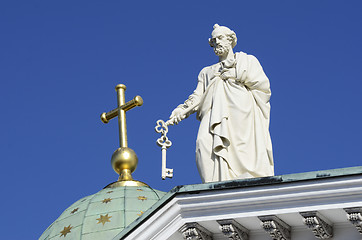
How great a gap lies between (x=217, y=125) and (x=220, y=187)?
2675 mm

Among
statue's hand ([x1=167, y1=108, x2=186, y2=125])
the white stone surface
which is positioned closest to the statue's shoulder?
statue's hand ([x1=167, y1=108, x2=186, y2=125])

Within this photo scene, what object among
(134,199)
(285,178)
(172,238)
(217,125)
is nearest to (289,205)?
(285,178)

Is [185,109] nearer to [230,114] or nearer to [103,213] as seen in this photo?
[230,114]

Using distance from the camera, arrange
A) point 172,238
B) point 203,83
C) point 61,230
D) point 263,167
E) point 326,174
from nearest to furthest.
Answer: point 326,174 < point 172,238 < point 263,167 < point 203,83 < point 61,230

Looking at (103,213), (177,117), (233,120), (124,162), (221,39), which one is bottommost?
(233,120)

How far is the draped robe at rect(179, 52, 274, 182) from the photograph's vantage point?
21.2m

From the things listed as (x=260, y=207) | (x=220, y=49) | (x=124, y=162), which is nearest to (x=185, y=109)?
(x=220, y=49)

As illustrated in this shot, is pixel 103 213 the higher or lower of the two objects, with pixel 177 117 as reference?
higher

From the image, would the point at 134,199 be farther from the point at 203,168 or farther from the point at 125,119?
the point at 203,168

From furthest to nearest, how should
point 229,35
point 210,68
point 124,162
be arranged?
point 124,162, point 210,68, point 229,35

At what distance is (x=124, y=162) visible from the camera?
3519 centimetres

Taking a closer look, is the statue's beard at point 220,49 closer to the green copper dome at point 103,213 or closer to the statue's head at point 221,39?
the statue's head at point 221,39

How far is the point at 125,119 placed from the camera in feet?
114

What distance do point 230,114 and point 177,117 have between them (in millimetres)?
1052
